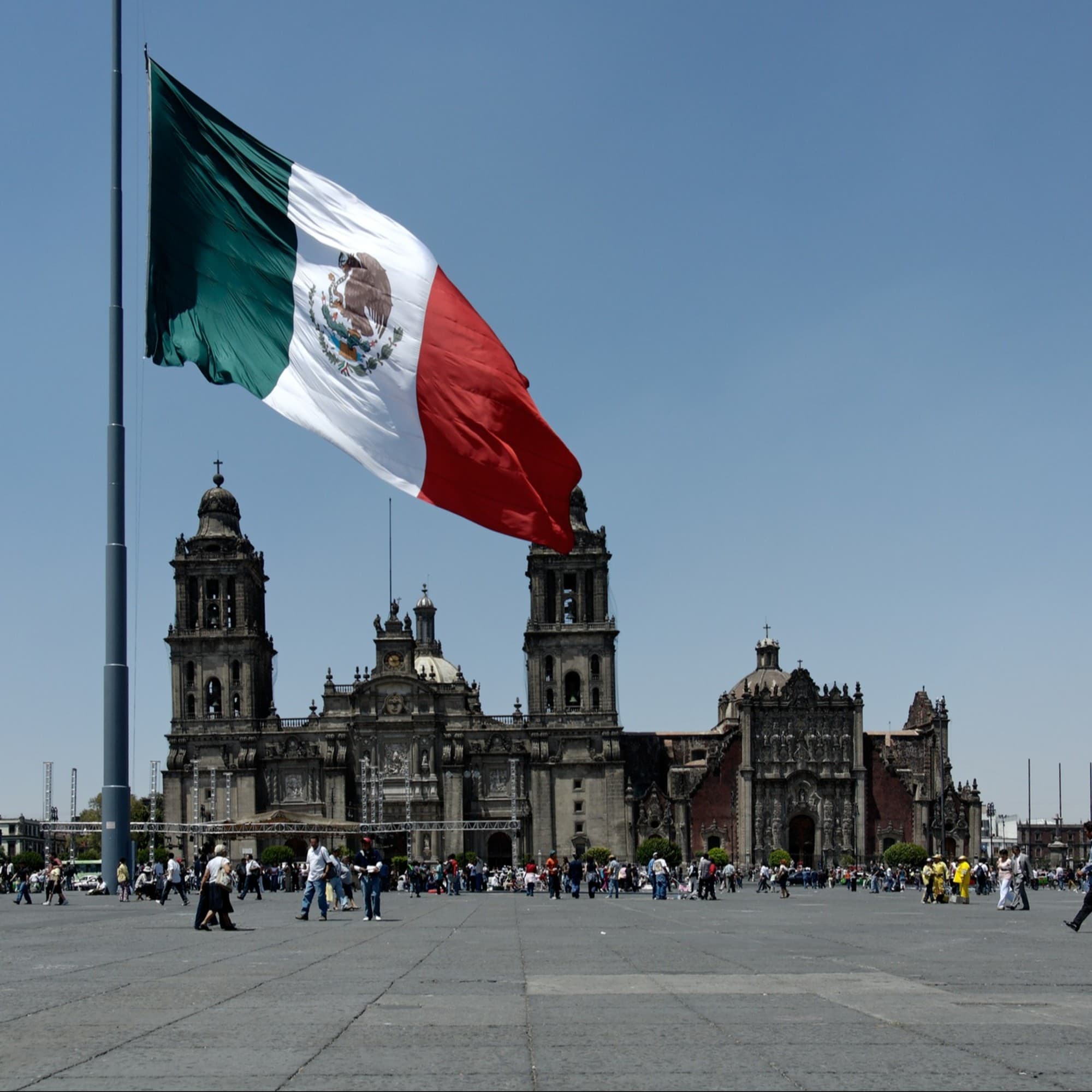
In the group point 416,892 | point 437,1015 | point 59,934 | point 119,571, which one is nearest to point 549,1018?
point 437,1015

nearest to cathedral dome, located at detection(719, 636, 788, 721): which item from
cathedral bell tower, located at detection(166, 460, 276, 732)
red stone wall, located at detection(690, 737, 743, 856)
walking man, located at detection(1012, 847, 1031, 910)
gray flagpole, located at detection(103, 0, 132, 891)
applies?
red stone wall, located at detection(690, 737, 743, 856)

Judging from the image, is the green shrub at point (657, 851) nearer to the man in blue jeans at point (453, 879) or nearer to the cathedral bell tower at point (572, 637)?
the cathedral bell tower at point (572, 637)

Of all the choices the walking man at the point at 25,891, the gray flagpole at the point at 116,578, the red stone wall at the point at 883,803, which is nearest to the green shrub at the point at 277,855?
the red stone wall at the point at 883,803

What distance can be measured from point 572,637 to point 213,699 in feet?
72.2

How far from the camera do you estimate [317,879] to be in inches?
1089

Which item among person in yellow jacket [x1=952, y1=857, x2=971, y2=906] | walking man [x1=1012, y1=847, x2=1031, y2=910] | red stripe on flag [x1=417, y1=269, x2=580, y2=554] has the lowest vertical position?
person in yellow jacket [x1=952, y1=857, x2=971, y2=906]

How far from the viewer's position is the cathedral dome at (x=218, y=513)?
98.4 m

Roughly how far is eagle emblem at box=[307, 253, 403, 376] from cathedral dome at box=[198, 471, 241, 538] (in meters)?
83.2

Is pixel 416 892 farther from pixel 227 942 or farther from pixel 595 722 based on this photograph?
pixel 595 722

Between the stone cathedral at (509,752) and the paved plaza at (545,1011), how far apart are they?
73511mm

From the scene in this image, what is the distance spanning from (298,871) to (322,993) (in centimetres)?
5596

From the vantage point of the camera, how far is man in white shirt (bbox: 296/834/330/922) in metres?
27.6

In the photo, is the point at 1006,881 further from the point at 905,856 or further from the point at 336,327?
the point at 905,856

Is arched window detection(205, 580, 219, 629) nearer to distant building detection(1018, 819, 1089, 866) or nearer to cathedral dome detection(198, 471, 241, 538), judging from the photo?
cathedral dome detection(198, 471, 241, 538)
